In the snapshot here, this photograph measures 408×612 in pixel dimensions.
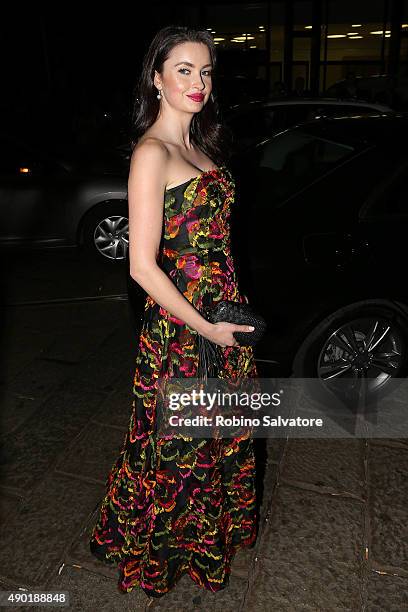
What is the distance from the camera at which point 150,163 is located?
5.65 ft

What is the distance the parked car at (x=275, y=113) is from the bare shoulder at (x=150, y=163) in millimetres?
4757

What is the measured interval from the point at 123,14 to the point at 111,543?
59.2 feet

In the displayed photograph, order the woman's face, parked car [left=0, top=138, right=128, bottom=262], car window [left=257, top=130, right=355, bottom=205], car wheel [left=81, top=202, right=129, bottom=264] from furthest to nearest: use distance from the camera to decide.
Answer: car wheel [left=81, top=202, right=129, bottom=264] < parked car [left=0, top=138, right=128, bottom=262] < car window [left=257, top=130, right=355, bottom=205] < the woman's face

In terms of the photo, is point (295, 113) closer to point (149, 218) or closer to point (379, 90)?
point (149, 218)

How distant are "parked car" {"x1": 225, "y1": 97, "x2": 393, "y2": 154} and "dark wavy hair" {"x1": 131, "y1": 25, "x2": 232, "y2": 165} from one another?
424cm

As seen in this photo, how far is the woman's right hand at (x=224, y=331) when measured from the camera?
1889 mm

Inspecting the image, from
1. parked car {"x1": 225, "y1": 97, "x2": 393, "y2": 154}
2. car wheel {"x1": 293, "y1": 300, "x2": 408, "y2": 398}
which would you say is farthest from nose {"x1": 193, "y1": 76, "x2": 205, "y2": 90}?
parked car {"x1": 225, "y1": 97, "x2": 393, "y2": 154}

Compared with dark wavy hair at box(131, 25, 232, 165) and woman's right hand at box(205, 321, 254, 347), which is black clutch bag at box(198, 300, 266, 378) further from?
dark wavy hair at box(131, 25, 232, 165)

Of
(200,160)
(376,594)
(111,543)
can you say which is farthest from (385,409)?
(200,160)

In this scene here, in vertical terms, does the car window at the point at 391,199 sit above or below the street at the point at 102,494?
above

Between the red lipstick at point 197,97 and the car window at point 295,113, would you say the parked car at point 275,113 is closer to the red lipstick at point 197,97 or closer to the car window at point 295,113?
the car window at point 295,113

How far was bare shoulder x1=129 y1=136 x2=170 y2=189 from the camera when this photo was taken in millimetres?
1718

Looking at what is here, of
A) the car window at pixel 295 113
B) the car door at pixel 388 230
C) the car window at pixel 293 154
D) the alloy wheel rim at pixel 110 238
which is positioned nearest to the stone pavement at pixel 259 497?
the car door at pixel 388 230

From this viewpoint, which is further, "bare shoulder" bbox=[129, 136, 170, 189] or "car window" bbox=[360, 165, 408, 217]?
"car window" bbox=[360, 165, 408, 217]
